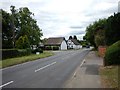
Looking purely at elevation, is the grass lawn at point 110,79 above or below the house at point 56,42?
below

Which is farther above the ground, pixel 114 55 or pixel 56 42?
pixel 56 42

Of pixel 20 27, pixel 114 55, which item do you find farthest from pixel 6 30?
pixel 114 55

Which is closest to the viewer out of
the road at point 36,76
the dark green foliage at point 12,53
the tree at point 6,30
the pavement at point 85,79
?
the pavement at point 85,79

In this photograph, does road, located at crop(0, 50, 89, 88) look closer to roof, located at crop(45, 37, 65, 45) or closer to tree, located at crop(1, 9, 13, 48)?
tree, located at crop(1, 9, 13, 48)

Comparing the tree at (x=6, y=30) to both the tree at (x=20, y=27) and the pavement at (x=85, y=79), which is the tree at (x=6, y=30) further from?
the pavement at (x=85, y=79)

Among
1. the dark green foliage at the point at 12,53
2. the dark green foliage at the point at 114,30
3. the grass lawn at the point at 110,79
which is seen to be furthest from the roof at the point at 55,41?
the grass lawn at the point at 110,79

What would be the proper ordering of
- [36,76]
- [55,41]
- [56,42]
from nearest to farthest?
[36,76] < [56,42] < [55,41]

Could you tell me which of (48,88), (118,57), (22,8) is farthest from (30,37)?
(48,88)

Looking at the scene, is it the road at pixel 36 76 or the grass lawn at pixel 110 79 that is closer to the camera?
the grass lawn at pixel 110 79

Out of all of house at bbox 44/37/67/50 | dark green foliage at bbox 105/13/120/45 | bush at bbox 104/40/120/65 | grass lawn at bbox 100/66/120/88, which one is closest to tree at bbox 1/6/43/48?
dark green foliage at bbox 105/13/120/45

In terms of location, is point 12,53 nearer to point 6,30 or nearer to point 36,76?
point 6,30

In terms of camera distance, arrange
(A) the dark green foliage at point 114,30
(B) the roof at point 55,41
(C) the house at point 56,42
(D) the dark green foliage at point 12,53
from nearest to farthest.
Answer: (A) the dark green foliage at point 114,30 < (D) the dark green foliage at point 12,53 < (C) the house at point 56,42 < (B) the roof at point 55,41

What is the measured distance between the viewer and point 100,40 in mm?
57219

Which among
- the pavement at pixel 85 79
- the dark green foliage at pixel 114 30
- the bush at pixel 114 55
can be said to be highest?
the dark green foliage at pixel 114 30
